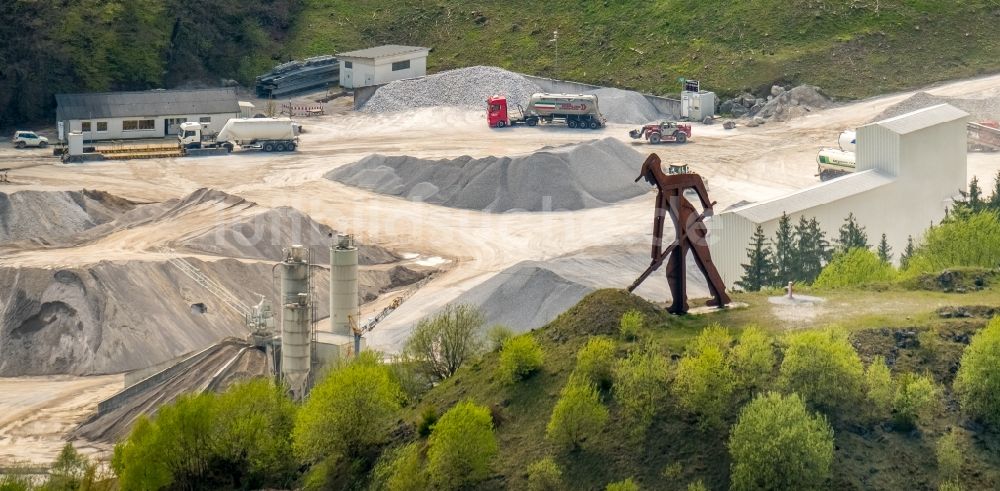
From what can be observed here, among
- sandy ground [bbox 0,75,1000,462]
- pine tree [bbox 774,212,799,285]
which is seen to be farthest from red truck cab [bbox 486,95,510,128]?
pine tree [bbox 774,212,799,285]

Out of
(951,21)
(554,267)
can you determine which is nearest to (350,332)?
(554,267)

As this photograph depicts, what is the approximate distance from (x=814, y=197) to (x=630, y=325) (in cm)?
2817

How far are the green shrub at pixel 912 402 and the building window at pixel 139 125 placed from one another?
240 feet

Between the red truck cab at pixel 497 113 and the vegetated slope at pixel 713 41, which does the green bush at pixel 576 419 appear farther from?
the vegetated slope at pixel 713 41

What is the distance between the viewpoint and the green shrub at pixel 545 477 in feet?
150

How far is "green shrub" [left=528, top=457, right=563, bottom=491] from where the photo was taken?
150 feet

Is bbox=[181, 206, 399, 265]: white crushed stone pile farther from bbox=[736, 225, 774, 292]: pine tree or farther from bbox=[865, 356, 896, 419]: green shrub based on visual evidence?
bbox=[865, 356, 896, 419]: green shrub

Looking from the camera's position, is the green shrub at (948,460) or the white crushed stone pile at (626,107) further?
the white crushed stone pile at (626,107)

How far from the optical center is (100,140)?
109625 mm

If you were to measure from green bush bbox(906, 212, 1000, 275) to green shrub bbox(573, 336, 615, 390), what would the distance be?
54.2 feet

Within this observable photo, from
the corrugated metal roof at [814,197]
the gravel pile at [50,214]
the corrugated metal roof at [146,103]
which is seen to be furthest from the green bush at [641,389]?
the corrugated metal roof at [146,103]

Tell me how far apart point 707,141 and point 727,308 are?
5408cm

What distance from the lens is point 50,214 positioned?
8662cm

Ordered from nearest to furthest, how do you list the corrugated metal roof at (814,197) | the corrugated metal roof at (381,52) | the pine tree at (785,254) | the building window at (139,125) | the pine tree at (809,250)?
the pine tree at (785,254), the pine tree at (809,250), the corrugated metal roof at (814,197), the building window at (139,125), the corrugated metal roof at (381,52)
